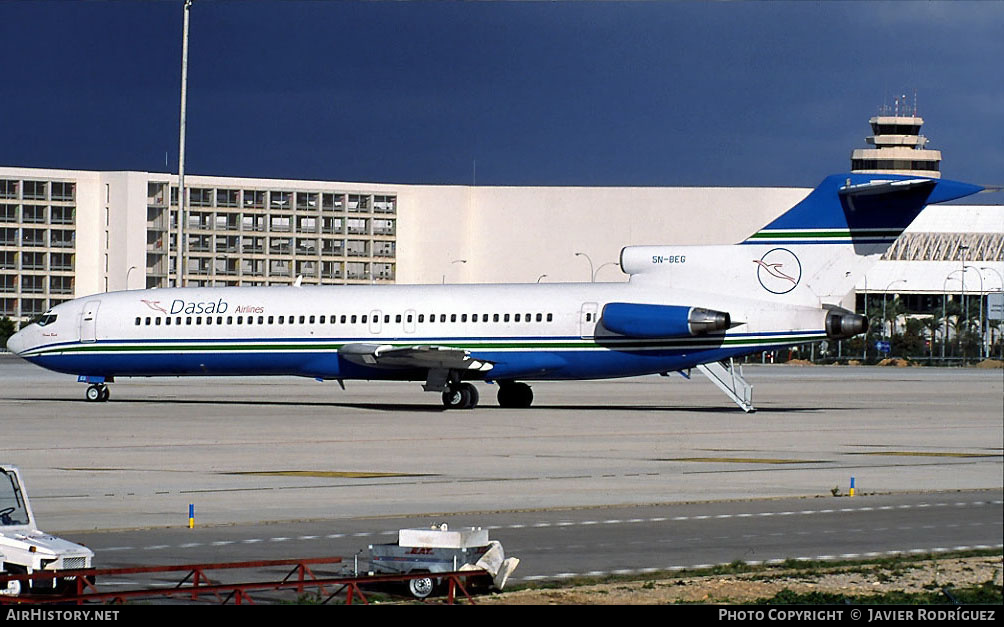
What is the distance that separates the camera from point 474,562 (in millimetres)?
14609

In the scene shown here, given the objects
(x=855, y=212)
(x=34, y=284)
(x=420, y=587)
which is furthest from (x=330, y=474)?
(x=34, y=284)

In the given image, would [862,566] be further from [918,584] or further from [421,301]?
[421,301]

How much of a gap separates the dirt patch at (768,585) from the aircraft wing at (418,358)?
35730mm

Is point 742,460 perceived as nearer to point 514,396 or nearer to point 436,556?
point 436,556

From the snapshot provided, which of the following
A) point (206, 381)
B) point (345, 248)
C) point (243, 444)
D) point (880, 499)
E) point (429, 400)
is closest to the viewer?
point (880, 499)

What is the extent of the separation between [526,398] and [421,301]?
5.14 metres

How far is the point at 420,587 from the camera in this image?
14.6 m

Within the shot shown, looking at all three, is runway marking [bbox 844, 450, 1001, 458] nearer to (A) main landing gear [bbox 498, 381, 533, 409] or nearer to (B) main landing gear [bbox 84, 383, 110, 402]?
(A) main landing gear [bbox 498, 381, 533, 409]

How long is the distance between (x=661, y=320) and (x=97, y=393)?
22259mm

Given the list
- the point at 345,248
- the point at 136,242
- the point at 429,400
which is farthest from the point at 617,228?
the point at 429,400

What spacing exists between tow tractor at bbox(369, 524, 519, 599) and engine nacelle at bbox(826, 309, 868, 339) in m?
33.1

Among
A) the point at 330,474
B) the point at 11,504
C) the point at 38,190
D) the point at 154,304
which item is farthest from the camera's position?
the point at 38,190

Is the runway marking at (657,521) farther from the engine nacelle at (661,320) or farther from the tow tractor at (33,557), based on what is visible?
the engine nacelle at (661,320)

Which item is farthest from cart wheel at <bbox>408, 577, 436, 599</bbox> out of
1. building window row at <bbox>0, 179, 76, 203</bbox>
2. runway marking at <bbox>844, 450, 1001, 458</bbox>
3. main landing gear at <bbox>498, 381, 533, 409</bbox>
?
building window row at <bbox>0, 179, 76, 203</bbox>
